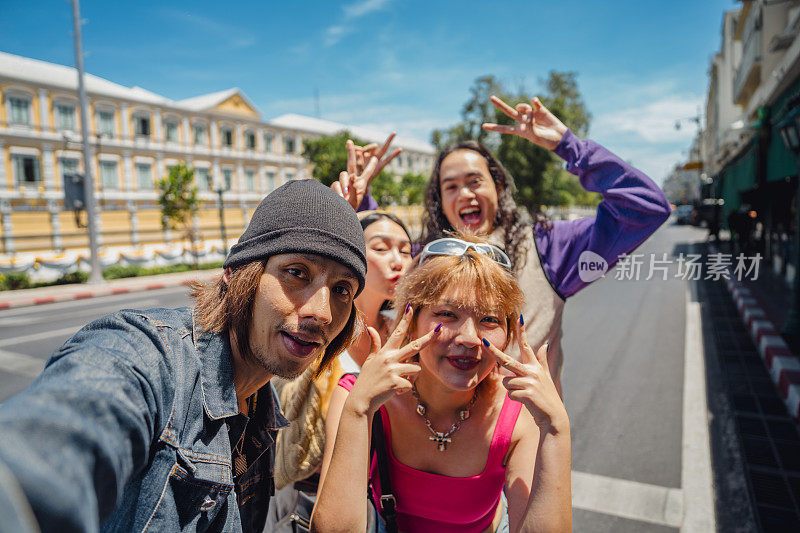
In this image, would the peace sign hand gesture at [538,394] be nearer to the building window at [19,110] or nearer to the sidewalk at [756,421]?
the sidewalk at [756,421]

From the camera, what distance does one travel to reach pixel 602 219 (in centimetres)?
213

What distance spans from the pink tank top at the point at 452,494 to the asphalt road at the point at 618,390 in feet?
5.87

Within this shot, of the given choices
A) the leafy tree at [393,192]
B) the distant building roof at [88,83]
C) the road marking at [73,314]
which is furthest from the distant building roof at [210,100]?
the road marking at [73,314]

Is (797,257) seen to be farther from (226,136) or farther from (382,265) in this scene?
(226,136)

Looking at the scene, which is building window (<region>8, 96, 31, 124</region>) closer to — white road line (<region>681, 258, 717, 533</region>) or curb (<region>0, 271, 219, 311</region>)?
curb (<region>0, 271, 219, 311</region>)

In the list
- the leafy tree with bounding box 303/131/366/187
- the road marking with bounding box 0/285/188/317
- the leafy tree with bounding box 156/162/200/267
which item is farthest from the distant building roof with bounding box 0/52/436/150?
the road marking with bounding box 0/285/188/317

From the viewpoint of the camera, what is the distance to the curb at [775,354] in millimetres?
4699

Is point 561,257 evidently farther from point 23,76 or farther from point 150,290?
point 23,76

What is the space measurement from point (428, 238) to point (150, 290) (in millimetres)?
15751

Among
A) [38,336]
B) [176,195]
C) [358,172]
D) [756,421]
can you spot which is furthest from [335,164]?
[358,172]

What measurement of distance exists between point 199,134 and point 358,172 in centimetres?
3743

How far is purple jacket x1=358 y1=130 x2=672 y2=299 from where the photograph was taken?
199cm

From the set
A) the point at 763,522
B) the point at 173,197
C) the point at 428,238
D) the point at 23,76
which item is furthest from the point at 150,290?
the point at 23,76

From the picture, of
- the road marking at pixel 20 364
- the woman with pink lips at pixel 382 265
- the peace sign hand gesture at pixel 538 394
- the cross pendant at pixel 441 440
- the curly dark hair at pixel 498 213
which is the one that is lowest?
the road marking at pixel 20 364
